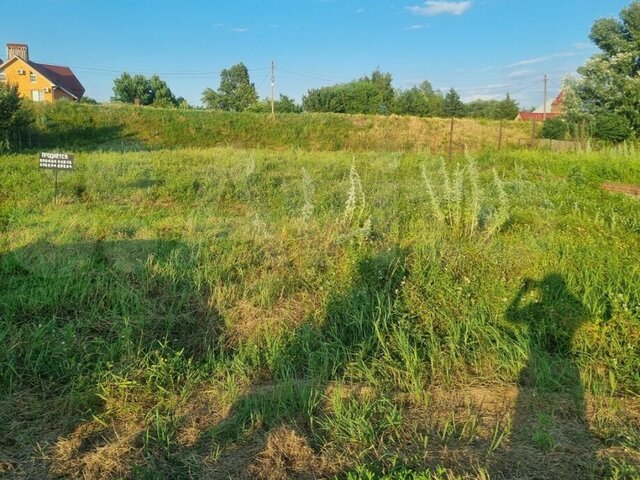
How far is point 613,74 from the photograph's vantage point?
21.8 meters

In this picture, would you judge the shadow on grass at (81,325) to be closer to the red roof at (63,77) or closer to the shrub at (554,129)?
the shrub at (554,129)

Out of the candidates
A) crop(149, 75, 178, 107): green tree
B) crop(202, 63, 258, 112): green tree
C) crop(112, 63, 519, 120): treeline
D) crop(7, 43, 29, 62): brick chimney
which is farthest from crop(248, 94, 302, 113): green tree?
crop(7, 43, 29, 62): brick chimney

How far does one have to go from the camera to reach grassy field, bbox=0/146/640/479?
2654 mm

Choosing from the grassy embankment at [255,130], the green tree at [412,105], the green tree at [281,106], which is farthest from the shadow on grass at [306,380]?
the green tree at [412,105]

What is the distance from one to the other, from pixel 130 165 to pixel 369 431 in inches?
349

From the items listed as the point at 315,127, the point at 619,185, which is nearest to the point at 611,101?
the point at 315,127

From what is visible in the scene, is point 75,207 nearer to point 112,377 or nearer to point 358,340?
point 112,377

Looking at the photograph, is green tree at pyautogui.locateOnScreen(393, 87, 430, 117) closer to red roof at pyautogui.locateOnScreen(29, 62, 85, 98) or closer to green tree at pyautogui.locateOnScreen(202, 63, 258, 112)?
green tree at pyautogui.locateOnScreen(202, 63, 258, 112)

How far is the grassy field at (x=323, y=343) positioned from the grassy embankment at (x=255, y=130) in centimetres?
1583

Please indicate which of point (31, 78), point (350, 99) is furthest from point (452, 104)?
point (31, 78)

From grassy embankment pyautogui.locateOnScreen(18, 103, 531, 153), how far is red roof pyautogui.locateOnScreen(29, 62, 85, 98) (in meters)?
28.4

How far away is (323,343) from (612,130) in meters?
19.1

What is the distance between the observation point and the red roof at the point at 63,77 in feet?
153

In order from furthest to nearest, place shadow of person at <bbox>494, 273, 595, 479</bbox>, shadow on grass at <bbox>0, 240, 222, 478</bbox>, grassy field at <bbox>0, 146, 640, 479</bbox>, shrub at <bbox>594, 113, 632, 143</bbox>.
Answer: shrub at <bbox>594, 113, 632, 143</bbox>
shadow on grass at <bbox>0, 240, 222, 478</bbox>
grassy field at <bbox>0, 146, 640, 479</bbox>
shadow of person at <bbox>494, 273, 595, 479</bbox>
